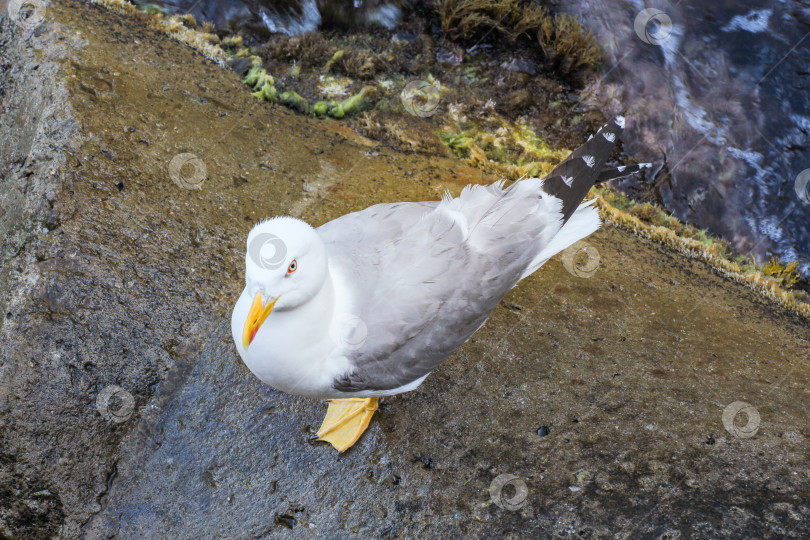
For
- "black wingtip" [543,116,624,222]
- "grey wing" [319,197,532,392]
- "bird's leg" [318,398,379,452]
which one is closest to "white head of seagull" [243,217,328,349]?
"grey wing" [319,197,532,392]

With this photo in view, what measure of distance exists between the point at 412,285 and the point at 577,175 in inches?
60.8

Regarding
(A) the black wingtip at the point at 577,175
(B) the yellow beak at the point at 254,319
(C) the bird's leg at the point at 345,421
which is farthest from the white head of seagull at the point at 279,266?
(A) the black wingtip at the point at 577,175

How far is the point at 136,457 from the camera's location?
338 cm

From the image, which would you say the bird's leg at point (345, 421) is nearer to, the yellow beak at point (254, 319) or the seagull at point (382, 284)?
the seagull at point (382, 284)

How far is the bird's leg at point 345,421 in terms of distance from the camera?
3545 millimetres

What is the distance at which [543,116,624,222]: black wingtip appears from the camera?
391cm

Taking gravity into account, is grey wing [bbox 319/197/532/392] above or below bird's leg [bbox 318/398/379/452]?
above

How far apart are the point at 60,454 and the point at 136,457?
1.29 ft

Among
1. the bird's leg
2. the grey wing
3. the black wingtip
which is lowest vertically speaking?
the bird's leg

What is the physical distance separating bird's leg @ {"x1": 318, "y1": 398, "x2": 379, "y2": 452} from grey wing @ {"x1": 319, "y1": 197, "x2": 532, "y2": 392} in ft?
1.34

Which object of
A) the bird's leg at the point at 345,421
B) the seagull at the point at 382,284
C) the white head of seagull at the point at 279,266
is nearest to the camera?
the white head of seagull at the point at 279,266

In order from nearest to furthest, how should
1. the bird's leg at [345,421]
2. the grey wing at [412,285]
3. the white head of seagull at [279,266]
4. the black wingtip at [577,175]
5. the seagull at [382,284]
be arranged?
the white head of seagull at [279,266] → the seagull at [382,284] → the grey wing at [412,285] → the bird's leg at [345,421] → the black wingtip at [577,175]

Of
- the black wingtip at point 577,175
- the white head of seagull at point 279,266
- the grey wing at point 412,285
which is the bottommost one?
the grey wing at point 412,285

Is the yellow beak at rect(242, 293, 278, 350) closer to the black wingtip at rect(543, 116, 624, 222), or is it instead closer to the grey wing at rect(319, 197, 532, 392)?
the grey wing at rect(319, 197, 532, 392)
